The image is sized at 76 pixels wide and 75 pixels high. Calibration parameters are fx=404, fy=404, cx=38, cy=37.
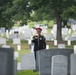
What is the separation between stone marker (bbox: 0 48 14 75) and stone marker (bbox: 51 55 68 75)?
172cm

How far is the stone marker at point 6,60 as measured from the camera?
39.2 ft

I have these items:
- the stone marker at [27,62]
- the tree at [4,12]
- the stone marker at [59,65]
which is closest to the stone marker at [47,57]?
the stone marker at [59,65]

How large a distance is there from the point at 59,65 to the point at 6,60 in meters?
2.20

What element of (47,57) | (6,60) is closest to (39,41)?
(47,57)

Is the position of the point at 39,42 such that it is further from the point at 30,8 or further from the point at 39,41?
the point at 30,8

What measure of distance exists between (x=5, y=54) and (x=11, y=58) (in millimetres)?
313

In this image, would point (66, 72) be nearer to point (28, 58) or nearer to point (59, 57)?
point (59, 57)

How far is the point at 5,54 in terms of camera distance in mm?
11914

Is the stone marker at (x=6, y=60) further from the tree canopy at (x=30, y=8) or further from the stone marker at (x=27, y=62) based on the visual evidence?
the tree canopy at (x=30, y=8)

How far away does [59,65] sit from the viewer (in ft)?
44.2

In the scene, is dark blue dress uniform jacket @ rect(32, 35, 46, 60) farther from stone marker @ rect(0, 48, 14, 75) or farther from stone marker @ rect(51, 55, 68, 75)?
stone marker @ rect(0, 48, 14, 75)

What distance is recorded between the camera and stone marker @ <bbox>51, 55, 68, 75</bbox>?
43.9ft

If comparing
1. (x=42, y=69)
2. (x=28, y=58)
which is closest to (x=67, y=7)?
(x=28, y=58)

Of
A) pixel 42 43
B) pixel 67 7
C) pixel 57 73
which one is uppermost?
pixel 67 7
